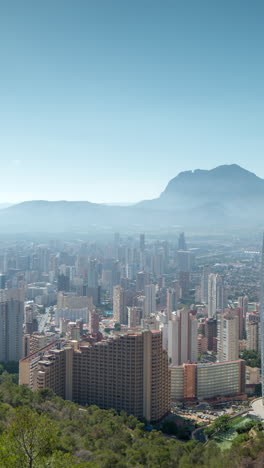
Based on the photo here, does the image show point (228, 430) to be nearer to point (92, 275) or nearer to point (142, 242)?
point (92, 275)

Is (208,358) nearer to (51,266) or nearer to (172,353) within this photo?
(172,353)

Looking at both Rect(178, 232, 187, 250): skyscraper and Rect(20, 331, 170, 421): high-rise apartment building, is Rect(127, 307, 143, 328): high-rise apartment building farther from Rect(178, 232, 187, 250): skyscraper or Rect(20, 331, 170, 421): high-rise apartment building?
Rect(178, 232, 187, 250): skyscraper

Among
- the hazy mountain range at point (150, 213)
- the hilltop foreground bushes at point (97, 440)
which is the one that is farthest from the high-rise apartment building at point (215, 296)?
the hazy mountain range at point (150, 213)

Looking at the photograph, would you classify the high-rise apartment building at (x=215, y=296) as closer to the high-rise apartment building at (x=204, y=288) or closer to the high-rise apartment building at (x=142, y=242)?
the high-rise apartment building at (x=204, y=288)

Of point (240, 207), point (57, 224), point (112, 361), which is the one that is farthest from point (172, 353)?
point (240, 207)

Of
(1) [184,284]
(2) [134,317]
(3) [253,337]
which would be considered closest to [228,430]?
(3) [253,337]

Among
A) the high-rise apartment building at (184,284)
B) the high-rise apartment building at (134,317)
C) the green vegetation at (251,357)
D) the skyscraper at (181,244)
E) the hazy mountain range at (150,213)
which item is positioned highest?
the hazy mountain range at (150,213)

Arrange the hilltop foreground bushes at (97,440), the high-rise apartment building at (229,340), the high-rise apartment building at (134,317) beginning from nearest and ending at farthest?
the hilltop foreground bushes at (97,440) → the high-rise apartment building at (229,340) → the high-rise apartment building at (134,317)
